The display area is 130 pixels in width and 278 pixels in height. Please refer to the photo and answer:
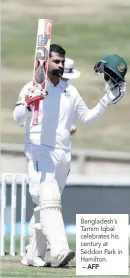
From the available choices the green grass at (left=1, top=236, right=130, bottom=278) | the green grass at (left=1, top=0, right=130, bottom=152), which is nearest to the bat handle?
the green grass at (left=1, top=236, right=130, bottom=278)

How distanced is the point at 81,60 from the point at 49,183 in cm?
1994

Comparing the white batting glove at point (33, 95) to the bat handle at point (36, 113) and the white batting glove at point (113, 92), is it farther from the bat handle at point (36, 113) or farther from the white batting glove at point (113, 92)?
the white batting glove at point (113, 92)

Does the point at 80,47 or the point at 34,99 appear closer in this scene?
the point at 34,99

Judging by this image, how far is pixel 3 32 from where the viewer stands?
100ft

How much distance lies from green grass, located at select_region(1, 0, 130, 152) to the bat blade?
14.3m

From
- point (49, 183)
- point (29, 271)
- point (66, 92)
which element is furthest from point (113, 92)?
point (29, 271)

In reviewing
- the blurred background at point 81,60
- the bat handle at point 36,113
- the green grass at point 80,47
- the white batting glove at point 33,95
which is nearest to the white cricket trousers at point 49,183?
the bat handle at point 36,113

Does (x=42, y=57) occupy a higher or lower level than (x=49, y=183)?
higher

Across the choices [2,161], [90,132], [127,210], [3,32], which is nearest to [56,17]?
[3,32]

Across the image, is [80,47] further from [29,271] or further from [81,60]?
[29,271]

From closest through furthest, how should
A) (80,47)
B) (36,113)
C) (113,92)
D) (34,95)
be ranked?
(34,95)
(36,113)
(113,92)
(80,47)

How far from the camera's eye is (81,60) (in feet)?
93.7

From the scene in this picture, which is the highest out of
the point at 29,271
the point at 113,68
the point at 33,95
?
the point at 113,68

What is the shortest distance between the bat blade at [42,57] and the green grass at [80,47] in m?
14.3
